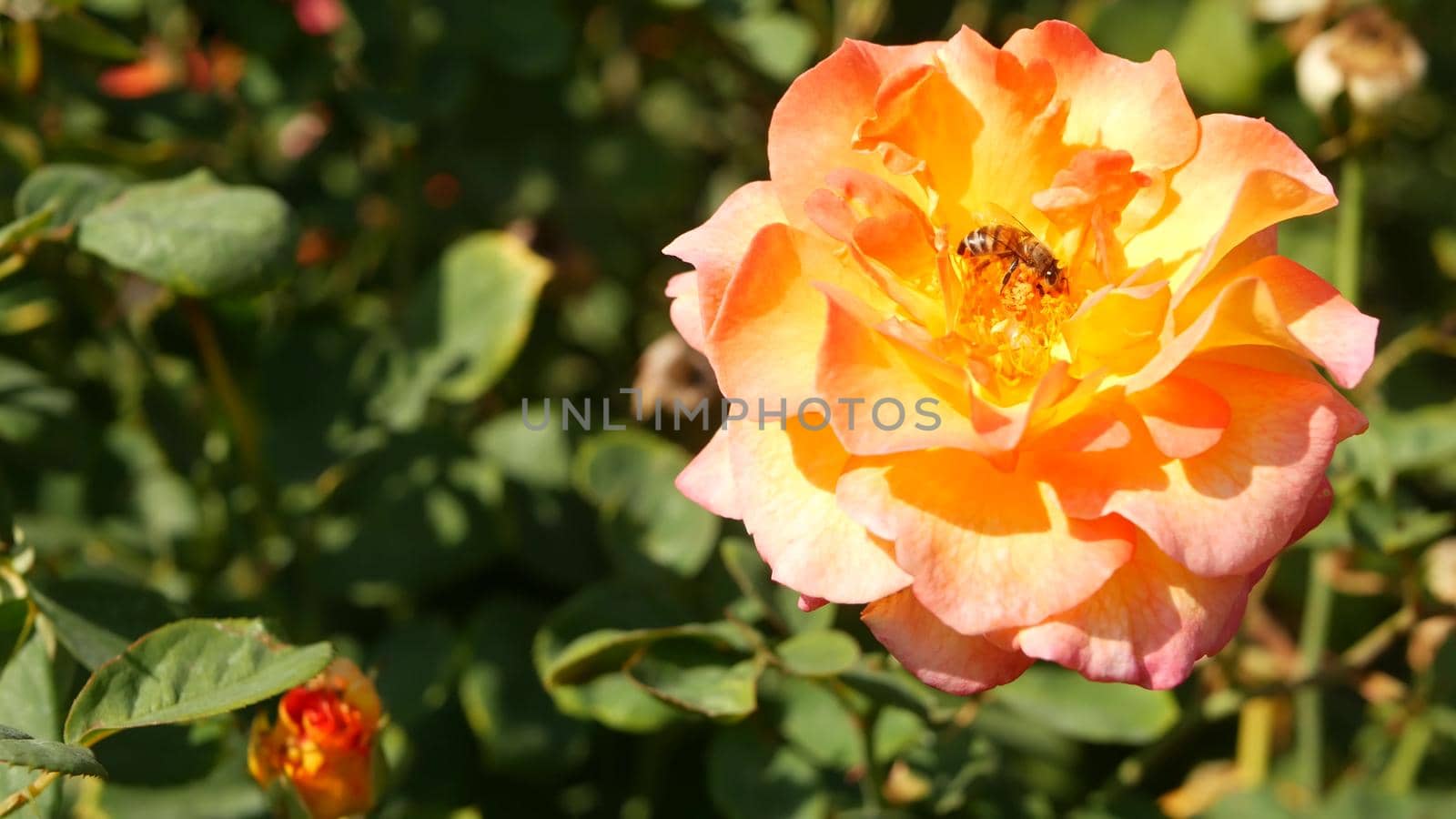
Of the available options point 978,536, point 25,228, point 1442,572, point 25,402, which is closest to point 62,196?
point 25,228

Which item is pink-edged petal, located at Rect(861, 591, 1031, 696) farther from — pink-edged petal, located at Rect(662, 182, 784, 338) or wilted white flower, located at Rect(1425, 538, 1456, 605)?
wilted white flower, located at Rect(1425, 538, 1456, 605)

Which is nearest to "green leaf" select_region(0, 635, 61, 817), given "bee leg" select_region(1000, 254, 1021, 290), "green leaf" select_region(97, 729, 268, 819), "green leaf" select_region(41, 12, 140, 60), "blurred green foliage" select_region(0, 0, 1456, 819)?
"blurred green foliage" select_region(0, 0, 1456, 819)

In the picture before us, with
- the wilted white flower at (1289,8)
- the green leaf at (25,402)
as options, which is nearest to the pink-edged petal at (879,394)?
the green leaf at (25,402)

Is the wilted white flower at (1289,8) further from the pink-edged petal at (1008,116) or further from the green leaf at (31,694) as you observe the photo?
the green leaf at (31,694)

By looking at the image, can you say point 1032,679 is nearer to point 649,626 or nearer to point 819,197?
point 649,626

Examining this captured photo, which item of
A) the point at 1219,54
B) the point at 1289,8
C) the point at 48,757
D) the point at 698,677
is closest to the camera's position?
the point at 48,757

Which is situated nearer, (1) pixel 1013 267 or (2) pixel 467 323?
(1) pixel 1013 267

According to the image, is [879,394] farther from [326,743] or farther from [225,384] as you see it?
[225,384]
